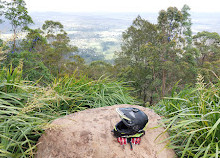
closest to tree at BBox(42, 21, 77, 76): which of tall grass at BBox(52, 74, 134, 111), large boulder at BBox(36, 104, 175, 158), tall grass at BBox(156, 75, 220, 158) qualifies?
tall grass at BBox(52, 74, 134, 111)

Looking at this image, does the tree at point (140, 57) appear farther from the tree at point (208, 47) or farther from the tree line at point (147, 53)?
the tree at point (208, 47)

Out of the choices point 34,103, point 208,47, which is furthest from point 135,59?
point 34,103

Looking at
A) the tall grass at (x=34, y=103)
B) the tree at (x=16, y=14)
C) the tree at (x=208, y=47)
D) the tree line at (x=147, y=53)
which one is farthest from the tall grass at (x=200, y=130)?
the tree at (x=208, y=47)

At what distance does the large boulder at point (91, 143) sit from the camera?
5.73 ft

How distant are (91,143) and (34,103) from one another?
0.72 metres

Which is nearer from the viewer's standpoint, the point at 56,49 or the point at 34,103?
the point at 34,103

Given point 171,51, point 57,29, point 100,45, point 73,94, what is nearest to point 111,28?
point 100,45

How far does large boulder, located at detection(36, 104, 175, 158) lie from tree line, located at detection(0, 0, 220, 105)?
7.48 m

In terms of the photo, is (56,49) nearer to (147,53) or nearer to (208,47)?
(147,53)

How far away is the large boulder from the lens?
1.75m

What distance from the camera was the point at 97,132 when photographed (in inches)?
77.5

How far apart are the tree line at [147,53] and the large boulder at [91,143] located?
7.48 meters

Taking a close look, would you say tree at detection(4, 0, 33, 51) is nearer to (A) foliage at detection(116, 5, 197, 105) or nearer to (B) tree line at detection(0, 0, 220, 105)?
(B) tree line at detection(0, 0, 220, 105)

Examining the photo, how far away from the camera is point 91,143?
5.99ft
